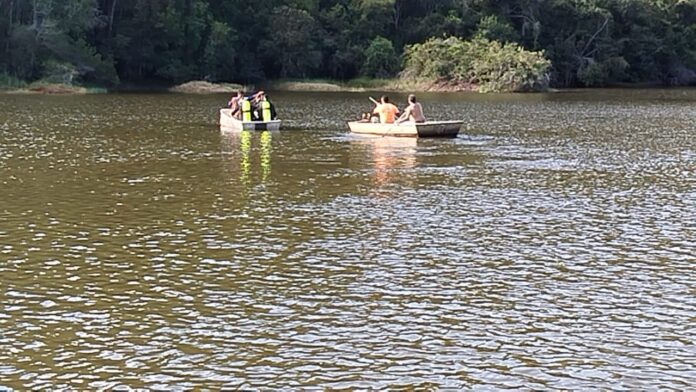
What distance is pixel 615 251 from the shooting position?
16.4 metres

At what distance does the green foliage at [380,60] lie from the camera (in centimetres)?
9956

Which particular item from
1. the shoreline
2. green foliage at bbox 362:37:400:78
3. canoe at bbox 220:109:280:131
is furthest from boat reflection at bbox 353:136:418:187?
green foliage at bbox 362:37:400:78

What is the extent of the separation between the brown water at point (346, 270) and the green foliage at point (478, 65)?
60666 mm

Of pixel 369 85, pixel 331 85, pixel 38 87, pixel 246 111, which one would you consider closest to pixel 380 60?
pixel 369 85

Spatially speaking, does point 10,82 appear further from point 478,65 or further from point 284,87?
point 478,65

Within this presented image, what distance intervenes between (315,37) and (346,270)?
88.7 metres

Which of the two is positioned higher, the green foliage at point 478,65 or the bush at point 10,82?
the green foliage at point 478,65

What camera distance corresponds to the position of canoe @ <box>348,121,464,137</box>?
36844 millimetres

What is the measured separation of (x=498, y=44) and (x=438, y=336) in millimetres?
88688

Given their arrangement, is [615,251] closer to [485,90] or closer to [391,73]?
[485,90]

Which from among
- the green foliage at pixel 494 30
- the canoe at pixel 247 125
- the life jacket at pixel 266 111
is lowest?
the canoe at pixel 247 125

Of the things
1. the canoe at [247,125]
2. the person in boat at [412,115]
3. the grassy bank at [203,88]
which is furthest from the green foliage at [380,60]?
the person in boat at [412,115]

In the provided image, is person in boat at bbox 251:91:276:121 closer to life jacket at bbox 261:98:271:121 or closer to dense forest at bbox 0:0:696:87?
life jacket at bbox 261:98:271:121

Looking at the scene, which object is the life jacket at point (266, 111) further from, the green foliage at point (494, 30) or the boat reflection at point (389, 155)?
the green foliage at point (494, 30)
